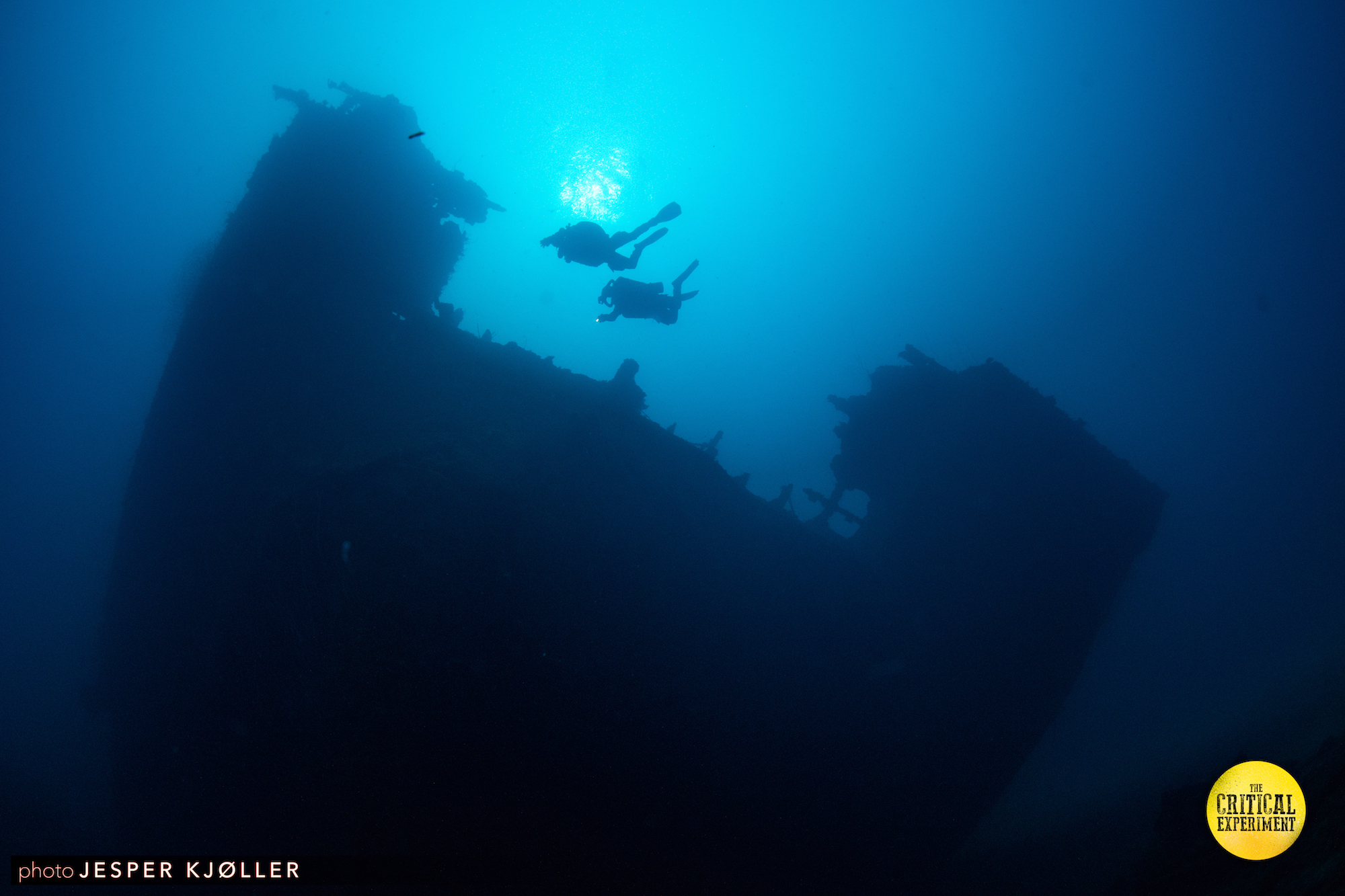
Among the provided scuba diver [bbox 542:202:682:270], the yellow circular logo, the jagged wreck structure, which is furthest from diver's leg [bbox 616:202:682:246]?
the yellow circular logo

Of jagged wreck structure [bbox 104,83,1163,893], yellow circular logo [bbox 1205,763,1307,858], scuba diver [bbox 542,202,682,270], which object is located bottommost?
yellow circular logo [bbox 1205,763,1307,858]

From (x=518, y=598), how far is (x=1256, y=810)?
35.0 ft

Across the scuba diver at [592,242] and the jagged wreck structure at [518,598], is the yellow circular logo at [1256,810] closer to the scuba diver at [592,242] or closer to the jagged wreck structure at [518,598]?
the jagged wreck structure at [518,598]

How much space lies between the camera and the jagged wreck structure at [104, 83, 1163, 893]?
6391 millimetres

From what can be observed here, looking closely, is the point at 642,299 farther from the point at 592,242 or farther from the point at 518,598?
the point at 518,598

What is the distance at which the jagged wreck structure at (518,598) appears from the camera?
252 inches

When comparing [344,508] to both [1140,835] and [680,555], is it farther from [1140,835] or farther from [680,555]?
[1140,835]

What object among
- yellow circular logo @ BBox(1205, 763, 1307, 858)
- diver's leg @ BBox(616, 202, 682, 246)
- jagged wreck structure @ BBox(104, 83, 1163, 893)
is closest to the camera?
jagged wreck structure @ BBox(104, 83, 1163, 893)

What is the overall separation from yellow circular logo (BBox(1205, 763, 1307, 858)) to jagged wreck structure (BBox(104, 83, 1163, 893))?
240cm

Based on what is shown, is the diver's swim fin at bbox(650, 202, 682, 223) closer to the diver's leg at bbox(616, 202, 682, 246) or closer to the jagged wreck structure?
the diver's leg at bbox(616, 202, 682, 246)

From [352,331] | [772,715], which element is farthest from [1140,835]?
[352,331]

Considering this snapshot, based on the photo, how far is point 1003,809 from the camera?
32.0 m

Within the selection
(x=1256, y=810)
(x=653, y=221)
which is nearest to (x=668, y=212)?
(x=653, y=221)

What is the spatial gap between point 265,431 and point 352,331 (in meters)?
2.26
